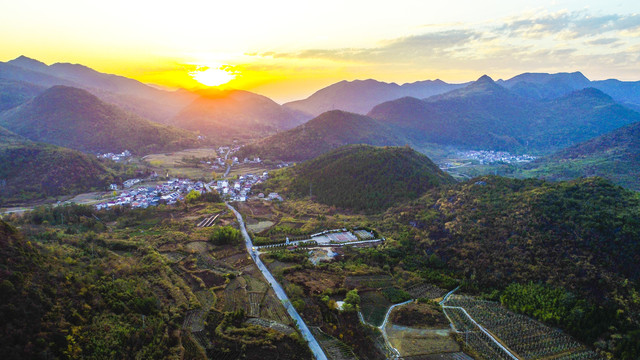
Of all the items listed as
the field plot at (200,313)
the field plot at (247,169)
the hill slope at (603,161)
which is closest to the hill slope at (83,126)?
the field plot at (247,169)

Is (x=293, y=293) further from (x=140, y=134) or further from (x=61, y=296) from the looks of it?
(x=140, y=134)

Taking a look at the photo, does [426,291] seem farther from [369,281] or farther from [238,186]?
[238,186]

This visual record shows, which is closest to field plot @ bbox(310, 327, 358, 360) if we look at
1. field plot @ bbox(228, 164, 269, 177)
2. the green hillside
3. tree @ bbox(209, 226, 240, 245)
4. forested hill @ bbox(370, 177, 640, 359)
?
forested hill @ bbox(370, 177, 640, 359)

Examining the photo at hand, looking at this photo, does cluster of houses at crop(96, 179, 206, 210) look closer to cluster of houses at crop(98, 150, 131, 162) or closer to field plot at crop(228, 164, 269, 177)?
field plot at crop(228, 164, 269, 177)

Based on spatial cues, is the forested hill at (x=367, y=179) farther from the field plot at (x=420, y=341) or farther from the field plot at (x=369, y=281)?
the field plot at (x=420, y=341)

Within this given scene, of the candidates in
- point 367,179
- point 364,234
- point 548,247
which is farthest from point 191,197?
point 548,247

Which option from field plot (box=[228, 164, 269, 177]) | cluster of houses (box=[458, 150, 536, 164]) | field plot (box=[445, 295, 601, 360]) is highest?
field plot (box=[445, 295, 601, 360])

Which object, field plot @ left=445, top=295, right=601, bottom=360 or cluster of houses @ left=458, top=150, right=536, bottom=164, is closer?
field plot @ left=445, top=295, right=601, bottom=360
